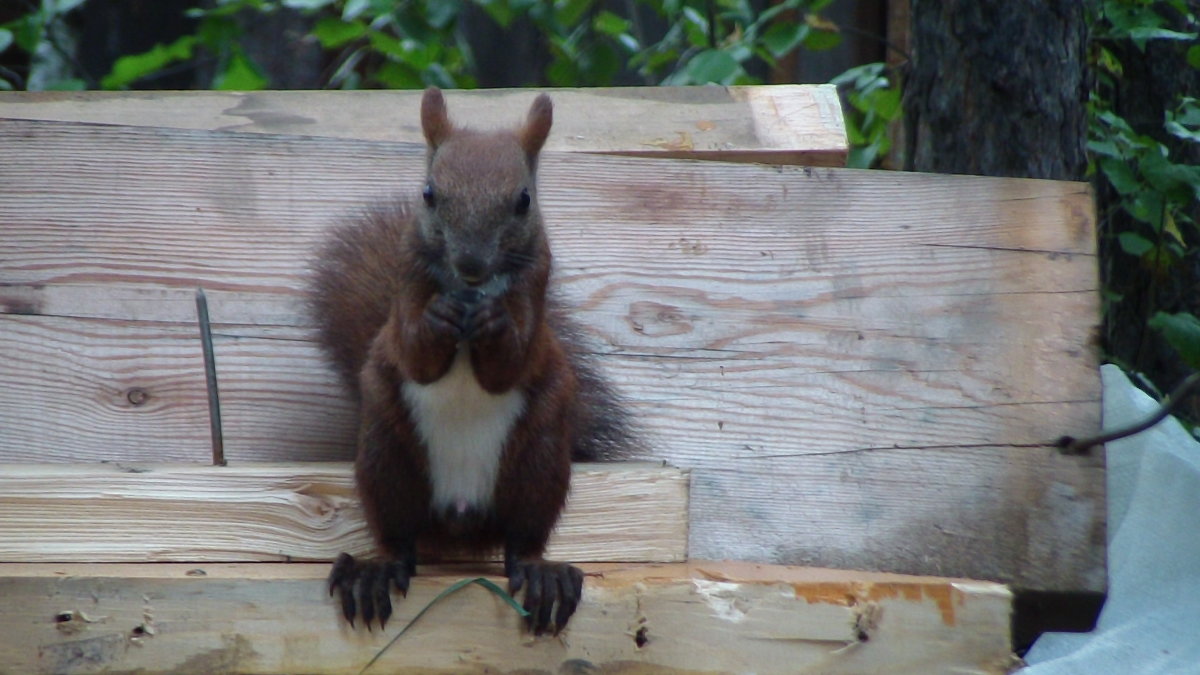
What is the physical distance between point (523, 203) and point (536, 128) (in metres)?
0.24

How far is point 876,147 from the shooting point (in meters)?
3.01

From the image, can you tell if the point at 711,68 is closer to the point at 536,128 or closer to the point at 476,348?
the point at 536,128

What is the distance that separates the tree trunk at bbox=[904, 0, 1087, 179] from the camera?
2.49 m

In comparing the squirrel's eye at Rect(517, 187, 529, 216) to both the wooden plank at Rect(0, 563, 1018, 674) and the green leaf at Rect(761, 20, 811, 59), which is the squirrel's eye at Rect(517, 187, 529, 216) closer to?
the wooden plank at Rect(0, 563, 1018, 674)

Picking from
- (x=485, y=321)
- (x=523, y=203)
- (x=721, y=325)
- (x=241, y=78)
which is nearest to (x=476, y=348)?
(x=485, y=321)

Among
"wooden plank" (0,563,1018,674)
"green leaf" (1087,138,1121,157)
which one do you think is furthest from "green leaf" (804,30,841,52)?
"wooden plank" (0,563,1018,674)

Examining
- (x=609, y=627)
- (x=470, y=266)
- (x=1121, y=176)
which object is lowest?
(x=609, y=627)

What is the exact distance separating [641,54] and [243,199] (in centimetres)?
143

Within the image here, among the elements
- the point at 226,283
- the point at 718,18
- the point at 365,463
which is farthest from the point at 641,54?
the point at 365,463

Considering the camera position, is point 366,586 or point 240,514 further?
point 240,514

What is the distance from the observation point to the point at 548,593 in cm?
159

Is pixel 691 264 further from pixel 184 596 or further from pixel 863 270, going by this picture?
pixel 184 596

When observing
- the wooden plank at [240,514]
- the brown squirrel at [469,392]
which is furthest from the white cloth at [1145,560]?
the brown squirrel at [469,392]

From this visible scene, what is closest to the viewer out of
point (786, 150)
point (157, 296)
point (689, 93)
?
point (157, 296)
